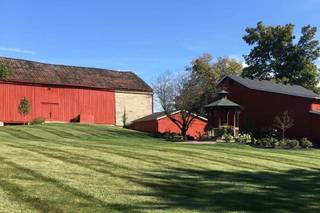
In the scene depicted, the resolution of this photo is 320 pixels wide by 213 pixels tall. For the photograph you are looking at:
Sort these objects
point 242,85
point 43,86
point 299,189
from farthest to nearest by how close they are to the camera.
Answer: point 43,86 < point 242,85 < point 299,189

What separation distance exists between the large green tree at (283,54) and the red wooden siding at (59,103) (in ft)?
70.7

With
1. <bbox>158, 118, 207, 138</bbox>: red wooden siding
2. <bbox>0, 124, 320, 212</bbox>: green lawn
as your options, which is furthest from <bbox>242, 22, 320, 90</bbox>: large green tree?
<bbox>0, 124, 320, 212</bbox>: green lawn

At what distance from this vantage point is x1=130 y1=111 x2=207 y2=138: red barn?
5116cm

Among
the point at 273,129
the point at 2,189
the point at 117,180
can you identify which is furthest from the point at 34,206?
the point at 273,129

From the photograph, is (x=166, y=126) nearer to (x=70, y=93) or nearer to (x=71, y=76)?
(x=70, y=93)

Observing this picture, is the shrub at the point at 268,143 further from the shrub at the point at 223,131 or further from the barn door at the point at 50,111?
the barn door at the point at 50,111

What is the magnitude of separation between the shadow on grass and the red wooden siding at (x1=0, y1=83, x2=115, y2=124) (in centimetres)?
3793

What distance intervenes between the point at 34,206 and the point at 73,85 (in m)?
45.9

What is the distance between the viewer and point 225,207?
35.4ft

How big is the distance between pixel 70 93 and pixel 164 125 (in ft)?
34.8

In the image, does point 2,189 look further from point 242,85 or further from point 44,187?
point 242,85

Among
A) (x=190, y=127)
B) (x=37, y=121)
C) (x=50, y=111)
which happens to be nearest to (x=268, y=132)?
(x=190, y=127)

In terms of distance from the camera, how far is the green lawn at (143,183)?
1029 centimetres

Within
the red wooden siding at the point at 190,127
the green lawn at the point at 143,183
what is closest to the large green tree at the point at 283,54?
the red wooden siding at the point at 190,127
